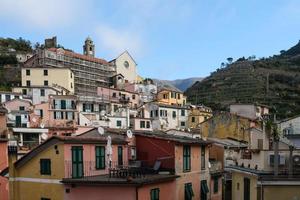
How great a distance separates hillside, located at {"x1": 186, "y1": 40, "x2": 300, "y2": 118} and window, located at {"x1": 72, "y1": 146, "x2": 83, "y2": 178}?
73.4 m

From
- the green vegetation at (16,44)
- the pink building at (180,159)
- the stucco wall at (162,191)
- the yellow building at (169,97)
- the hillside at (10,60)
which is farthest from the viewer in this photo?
the green vegetation at (16,44)

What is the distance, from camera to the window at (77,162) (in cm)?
2337

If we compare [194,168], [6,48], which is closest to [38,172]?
[194,168]

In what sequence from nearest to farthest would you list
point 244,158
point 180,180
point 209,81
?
point 180,180, point 244,158, point 209,81

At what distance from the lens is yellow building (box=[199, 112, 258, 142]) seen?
56406mm

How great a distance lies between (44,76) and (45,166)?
54896mm

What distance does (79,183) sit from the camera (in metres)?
22.5

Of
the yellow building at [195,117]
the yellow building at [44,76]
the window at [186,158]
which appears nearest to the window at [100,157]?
the window at [186,158]

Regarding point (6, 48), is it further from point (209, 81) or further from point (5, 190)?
point (5, 190)

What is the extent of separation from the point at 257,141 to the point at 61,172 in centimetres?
2167

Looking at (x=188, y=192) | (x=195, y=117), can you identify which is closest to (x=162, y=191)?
(x=188, y=192)

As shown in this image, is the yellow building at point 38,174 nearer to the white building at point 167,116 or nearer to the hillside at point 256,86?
the white building at point 167,116

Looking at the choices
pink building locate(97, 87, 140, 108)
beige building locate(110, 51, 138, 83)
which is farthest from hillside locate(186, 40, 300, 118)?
pink building locate(97, 87, 140, 108)

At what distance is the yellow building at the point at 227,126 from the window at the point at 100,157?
110ft
